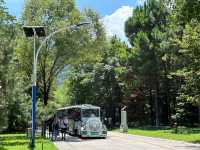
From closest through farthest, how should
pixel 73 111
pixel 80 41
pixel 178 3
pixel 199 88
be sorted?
pixel 178 3 → pixel 199 88 → pixel 80 41 → pixel 73 111

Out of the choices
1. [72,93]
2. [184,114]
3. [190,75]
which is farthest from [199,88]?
[72,93]

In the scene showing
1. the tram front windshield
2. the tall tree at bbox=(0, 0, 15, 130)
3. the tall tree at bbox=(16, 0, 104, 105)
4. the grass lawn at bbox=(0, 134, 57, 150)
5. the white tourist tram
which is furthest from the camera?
the tram front windshield

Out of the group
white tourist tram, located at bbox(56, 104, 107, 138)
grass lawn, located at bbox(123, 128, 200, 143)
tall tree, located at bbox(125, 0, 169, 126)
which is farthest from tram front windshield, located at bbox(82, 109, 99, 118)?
tall tree, located at bbox(125, 0, 169, 126)

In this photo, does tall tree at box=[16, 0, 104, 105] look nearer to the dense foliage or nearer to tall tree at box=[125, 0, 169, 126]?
the dense foliage

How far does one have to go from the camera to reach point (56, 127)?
154 feet

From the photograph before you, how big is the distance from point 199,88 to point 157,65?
24932 millimetres

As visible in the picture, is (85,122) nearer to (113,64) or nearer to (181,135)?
(181,135)

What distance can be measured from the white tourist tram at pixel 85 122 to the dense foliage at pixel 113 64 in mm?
3248

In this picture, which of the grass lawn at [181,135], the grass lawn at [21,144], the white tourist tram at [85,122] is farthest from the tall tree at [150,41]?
the grass lawn at [21,144]

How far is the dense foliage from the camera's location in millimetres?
40369

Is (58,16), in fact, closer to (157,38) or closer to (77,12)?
(77,12)

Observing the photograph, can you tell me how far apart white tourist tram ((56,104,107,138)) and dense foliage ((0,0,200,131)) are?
10.7ft

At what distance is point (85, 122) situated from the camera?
49.6 m

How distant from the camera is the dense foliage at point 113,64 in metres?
40.4
